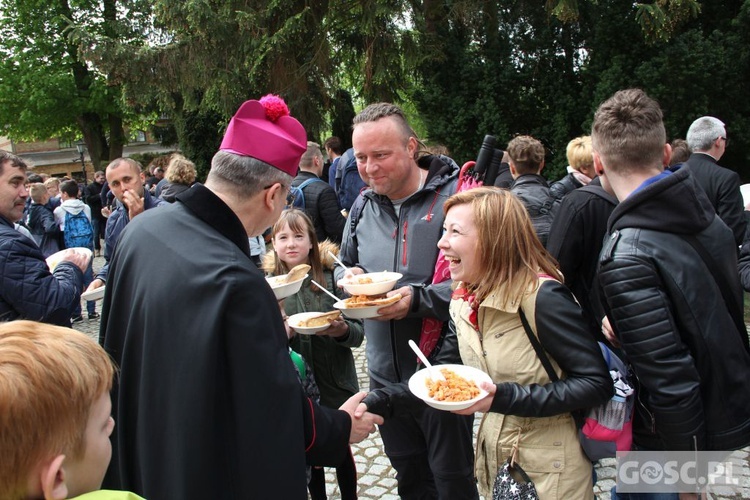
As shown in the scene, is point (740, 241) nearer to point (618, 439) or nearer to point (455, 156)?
point (618, 439)

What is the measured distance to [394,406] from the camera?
2650mm

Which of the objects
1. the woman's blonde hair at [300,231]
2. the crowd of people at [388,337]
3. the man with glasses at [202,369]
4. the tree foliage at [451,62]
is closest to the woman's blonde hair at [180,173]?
the woman's blonde hair at [300,231]

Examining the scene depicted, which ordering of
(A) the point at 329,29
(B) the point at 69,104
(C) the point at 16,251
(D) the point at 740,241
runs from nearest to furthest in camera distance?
1. (C) the point at 16,251
2. (D) the point at 740,241
3. (A) the point at 329,29
4. (B) the point at 69,104

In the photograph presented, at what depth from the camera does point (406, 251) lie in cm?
298

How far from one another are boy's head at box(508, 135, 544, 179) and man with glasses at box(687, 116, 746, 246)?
156cm

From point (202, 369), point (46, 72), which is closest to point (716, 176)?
point (202, 369)

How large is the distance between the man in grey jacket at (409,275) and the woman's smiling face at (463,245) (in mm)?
369

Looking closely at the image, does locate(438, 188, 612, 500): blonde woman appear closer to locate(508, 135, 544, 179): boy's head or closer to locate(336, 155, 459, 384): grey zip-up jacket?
locate(336, 155, 459, 384): grey zip-up jacket

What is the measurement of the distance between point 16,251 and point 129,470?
1873 millimetres

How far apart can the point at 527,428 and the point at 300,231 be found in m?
2.05

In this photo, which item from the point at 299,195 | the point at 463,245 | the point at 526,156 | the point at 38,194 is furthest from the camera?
the point at 38,194

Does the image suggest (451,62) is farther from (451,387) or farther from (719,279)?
(451,387)

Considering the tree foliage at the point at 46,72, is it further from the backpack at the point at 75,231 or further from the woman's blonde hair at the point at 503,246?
the woman's blonde hair at the point at 503,246

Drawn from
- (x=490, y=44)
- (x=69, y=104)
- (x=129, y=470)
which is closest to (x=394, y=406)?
(x=129, y=470)
